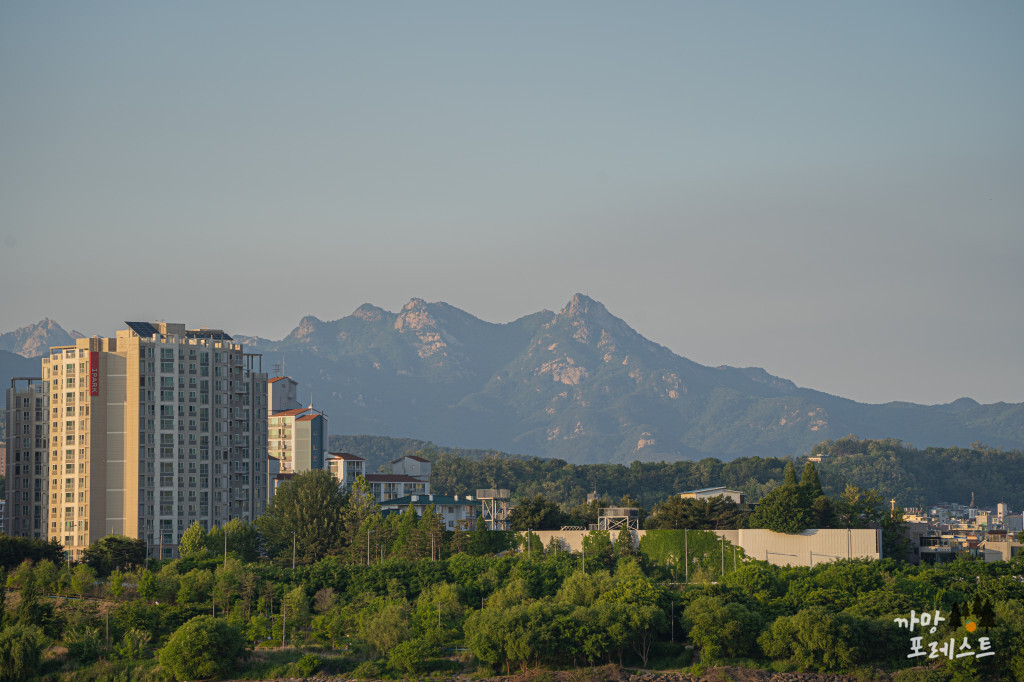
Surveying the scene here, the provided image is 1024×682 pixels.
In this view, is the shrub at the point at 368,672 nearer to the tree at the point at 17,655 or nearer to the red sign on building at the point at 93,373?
the tree at the point at 17,655

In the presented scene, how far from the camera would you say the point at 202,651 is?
68.6 m

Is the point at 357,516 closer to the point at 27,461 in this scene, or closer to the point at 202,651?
the point at 202,651

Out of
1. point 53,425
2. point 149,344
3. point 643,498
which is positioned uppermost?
point 149,344

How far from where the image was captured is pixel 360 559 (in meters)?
92.9

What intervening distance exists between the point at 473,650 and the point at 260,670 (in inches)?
455

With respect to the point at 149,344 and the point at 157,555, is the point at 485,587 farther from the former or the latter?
the point at 149,344

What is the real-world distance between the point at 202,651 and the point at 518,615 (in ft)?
55.1

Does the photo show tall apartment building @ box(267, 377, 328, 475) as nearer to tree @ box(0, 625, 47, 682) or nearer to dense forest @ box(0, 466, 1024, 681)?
dense forest @ box(0, 466, 1024, 681)

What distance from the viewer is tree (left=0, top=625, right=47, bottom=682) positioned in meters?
69.2

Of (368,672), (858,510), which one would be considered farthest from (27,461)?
(858,510)

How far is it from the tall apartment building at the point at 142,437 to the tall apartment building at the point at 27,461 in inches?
90.8

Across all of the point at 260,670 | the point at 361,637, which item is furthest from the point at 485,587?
the point at 260,670

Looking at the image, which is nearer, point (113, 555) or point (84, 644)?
point (84, 644)

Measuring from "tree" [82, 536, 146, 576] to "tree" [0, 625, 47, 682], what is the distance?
20.4m
